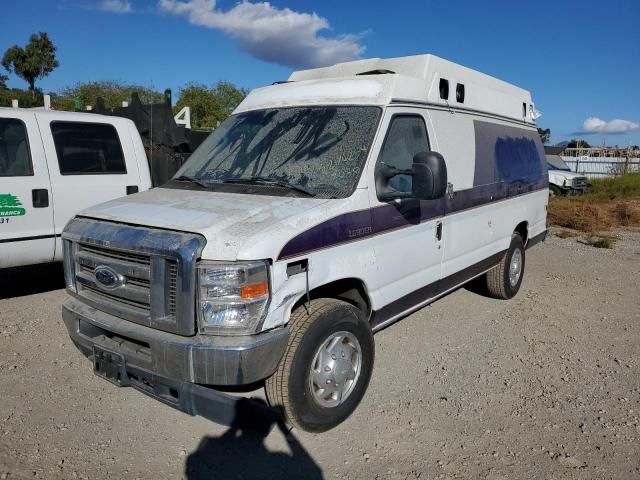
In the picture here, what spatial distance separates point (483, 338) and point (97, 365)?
3711 millimetres

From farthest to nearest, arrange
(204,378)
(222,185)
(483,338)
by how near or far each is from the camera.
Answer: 1. (483,338)
2. (222,185)
3. (204,378)

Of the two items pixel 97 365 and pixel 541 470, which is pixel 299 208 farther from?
pixel 541 470

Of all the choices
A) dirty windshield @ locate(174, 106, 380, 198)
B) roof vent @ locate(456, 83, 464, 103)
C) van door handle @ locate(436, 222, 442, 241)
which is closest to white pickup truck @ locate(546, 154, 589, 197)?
roof vent @ locate(456, 83, 464, 103)

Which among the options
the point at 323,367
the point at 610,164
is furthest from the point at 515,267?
the point at 610,164

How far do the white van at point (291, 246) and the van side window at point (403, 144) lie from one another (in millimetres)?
16

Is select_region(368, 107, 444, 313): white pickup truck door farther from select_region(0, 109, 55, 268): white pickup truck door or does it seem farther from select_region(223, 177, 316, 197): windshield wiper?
select_region(0, 109, 55, 268): white pickup truck door

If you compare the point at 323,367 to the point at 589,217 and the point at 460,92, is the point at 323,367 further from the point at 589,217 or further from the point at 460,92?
the point at 589,217

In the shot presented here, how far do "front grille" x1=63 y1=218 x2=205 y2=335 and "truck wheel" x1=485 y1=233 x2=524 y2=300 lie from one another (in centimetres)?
447

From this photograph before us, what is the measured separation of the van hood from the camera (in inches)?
116

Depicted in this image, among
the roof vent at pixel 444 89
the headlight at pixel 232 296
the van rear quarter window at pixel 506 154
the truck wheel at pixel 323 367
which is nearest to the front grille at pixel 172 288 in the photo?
the headlight at pixel 232 296

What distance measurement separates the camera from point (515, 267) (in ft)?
Answer: 22.4

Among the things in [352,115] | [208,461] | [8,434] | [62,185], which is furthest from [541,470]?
[62,185]

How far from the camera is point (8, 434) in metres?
3.54

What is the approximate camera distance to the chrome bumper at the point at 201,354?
2.92m
